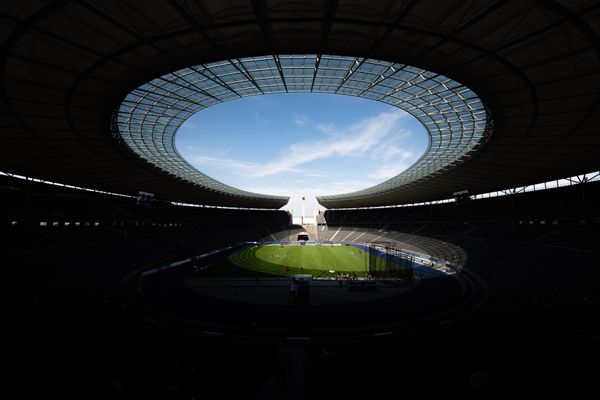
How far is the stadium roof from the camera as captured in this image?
10.9 metres

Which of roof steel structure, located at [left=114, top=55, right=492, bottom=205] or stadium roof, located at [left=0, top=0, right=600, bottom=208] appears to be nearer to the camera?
stadium roof, located at [left=0, top=0, right=600, bottom=208]

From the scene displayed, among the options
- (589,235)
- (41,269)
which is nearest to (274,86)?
(41,269)

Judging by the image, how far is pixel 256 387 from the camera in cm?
1216

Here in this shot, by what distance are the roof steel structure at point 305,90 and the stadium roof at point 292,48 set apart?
1023 mm

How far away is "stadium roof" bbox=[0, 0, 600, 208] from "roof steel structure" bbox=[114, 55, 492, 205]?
1023 mm

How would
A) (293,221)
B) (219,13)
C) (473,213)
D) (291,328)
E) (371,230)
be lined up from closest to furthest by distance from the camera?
(219,13)
(291,328)
(473,213)
(371,230)
(293,221)

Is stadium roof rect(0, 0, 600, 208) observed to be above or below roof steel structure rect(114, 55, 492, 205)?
below

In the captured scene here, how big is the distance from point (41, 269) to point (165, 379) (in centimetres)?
2968

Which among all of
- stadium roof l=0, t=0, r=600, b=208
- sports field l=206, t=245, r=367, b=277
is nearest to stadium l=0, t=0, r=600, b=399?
stadium roof l=0, t=0, r=600, b=208

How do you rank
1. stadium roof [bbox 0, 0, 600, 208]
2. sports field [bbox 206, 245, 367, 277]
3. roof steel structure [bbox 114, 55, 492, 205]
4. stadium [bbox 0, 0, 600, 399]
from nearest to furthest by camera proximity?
stadium roof [bbox 0, 0, 600, 208]
stadium [bbox 0, 0, 600, 399]
roof steel structure [bbox 114, 55, 492, 205]
sports field [bbox 206, 245, 367, 277]

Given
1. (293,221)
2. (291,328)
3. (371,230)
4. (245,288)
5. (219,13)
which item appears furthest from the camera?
(293,221)

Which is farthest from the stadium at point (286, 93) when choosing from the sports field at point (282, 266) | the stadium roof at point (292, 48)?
the sports field at point (282, 266)

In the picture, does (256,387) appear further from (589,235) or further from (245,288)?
(589,235)

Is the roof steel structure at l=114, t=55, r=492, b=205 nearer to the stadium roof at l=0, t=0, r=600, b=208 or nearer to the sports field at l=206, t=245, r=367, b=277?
the stadium roof at l=0, t=0, r=600, b=208
